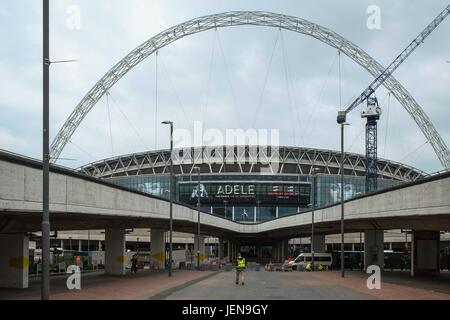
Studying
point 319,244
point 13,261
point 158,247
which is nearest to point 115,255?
point 13,261

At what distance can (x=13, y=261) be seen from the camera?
3678cm

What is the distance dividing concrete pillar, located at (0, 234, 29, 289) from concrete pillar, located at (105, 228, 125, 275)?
18528mm

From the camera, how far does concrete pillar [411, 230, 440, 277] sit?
5400 cm

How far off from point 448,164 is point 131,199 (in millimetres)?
116439

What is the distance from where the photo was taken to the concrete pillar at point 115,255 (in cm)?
5538

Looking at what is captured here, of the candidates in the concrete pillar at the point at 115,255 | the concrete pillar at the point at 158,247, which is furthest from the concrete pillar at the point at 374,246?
the concrete pillar at the point at 115,255

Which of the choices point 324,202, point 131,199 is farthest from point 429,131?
point 131,199

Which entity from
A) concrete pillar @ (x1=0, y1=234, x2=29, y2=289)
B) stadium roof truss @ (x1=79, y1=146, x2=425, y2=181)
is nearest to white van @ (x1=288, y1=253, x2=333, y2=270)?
concrete pillar @ (x1=0, y1=234, x2=29, y2=289)

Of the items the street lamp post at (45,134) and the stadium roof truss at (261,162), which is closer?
the street lamp post at (45,134)

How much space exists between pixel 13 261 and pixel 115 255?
19.1 meters

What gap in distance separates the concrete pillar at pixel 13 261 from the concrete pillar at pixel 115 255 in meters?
18.5

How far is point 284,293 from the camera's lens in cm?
3312

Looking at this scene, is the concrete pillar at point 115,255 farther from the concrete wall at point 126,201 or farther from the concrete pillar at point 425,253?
the concrete pillar at point 425,253
